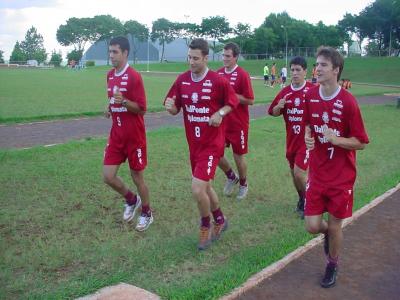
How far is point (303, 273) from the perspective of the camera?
189 inches

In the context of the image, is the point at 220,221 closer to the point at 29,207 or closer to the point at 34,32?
the point at 29,207

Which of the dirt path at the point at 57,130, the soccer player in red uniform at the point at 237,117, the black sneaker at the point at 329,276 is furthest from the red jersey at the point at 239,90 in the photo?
the dirt path at the point at 57,130

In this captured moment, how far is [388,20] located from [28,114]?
2897 inches

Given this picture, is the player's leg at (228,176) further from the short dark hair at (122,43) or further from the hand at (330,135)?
the hand at (330,135)

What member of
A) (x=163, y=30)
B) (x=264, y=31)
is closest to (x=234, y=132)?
(x=264, y=31)

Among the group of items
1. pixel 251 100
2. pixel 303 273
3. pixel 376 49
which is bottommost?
pixel 303 273

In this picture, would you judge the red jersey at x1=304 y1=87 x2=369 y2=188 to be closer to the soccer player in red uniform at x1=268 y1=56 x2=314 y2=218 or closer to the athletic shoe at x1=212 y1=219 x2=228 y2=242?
the athletic shoe at x1=212 y1=219 x2=228 y2=242

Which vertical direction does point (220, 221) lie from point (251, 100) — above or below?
below

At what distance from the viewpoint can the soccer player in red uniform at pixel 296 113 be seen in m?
6.40

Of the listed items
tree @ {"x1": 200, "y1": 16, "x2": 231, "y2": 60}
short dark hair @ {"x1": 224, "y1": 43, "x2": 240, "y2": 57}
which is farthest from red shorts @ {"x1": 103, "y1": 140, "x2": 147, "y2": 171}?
tree @ {"x1": 200, "y1": 16, "x2": 231, "y2": 60}

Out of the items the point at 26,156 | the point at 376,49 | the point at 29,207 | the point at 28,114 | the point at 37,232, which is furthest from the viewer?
the point at 376,49

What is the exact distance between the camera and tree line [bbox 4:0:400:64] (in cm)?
7844

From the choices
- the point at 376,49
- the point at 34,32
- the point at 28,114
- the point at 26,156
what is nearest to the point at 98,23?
the point at 34,32

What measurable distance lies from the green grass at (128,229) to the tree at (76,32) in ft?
345
